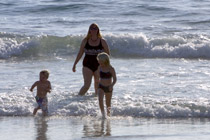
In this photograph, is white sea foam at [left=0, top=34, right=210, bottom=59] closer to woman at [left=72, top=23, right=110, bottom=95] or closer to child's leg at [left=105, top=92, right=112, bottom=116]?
woman at [left=72, top=23, right=110, bottom=95]

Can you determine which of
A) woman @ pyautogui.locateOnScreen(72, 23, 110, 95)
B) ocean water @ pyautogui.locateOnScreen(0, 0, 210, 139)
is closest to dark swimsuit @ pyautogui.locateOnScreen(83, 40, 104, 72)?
woman @ pyautogui.locateOnScreen(72, 23, 110, 95)

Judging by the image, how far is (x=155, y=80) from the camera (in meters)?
12.0

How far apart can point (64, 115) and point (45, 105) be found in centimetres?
37

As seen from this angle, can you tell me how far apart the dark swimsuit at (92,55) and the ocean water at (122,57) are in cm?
62

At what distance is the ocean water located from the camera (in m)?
9.65

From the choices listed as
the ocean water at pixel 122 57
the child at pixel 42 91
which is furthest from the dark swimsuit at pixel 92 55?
the child at pixel 42 91

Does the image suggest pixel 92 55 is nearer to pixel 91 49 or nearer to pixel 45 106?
pixel 91 49

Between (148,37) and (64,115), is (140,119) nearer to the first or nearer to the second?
(64,115)

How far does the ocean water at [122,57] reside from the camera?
31.7ft

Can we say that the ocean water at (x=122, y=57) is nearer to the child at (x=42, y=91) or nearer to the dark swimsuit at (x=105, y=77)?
the child at (x=42, y=91)

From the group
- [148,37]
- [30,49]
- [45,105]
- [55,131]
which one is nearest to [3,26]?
[30,49]

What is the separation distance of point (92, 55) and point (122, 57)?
→ 629 centimetres

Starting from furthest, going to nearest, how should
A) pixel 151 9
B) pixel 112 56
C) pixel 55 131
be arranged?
pixel 151 9
pixel 112 56
pixel 55 131

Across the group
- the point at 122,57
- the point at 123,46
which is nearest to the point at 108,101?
the point at 122,57
